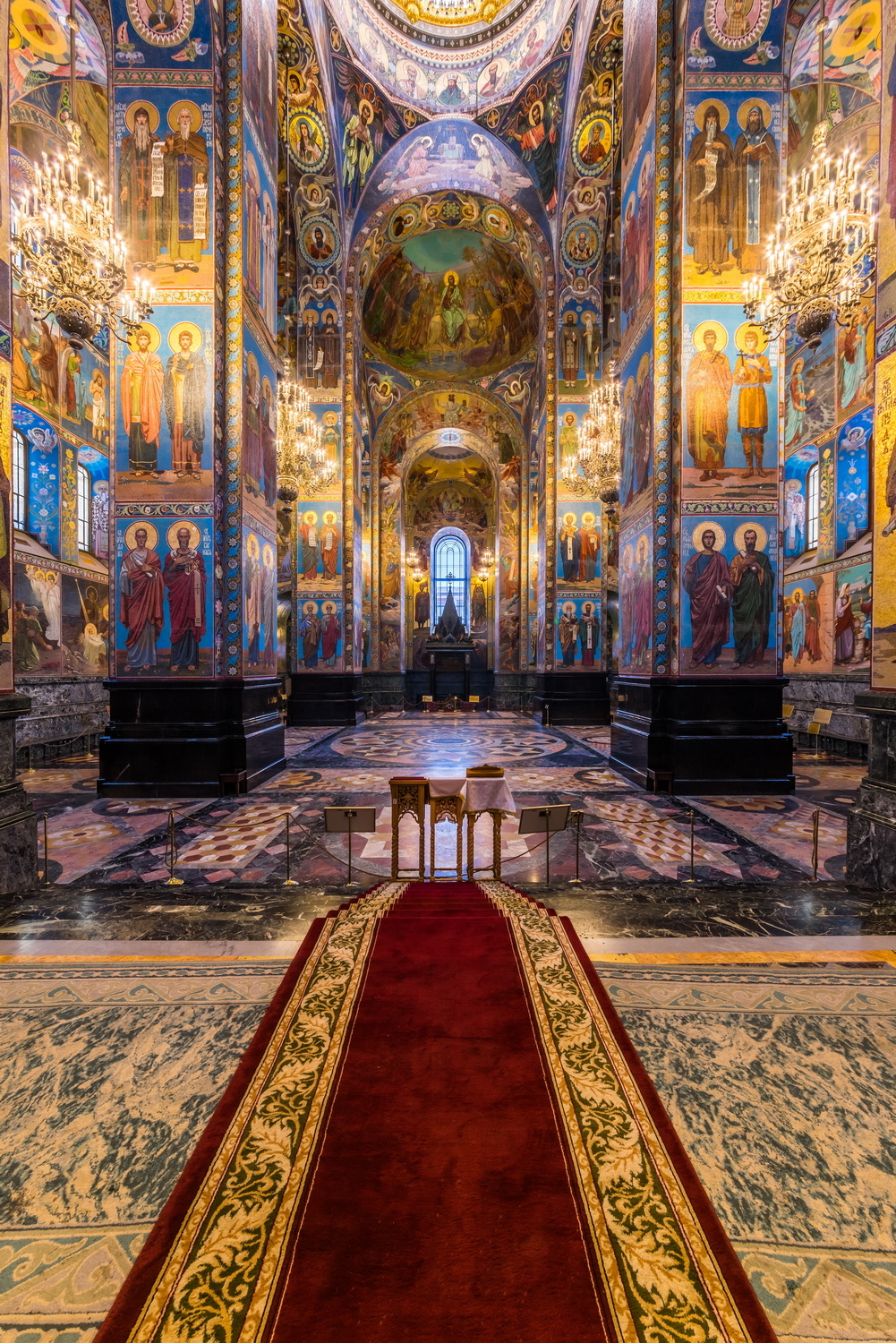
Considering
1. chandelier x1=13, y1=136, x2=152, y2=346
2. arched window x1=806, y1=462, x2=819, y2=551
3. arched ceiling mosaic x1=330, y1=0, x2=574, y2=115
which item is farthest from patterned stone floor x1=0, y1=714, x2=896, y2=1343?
arched ceiling mosaic x1=330, y1=0, x2=574, y2=115

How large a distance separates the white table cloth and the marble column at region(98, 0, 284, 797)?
3934 mm

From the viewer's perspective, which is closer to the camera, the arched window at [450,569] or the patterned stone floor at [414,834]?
the patterned stone floor at [414,834]

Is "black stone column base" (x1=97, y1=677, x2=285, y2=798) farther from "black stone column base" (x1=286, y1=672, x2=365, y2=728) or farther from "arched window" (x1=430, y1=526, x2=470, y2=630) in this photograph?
"arched window" (x1=430, y1=526, x2=470, y2=630)

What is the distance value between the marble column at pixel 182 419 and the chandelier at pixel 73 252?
70 centimetres

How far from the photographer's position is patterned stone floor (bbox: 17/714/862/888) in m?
4.87

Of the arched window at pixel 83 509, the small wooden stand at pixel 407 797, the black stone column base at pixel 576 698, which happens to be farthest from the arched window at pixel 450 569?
the small wooden stand at pixel 407 797

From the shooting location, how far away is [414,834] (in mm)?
6301

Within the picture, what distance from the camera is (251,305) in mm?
8336

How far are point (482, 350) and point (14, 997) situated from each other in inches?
900

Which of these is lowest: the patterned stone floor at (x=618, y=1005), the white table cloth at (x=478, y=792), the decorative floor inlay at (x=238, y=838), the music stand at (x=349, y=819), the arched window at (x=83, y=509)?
the decorative floor inlay at (x=238, y=838)

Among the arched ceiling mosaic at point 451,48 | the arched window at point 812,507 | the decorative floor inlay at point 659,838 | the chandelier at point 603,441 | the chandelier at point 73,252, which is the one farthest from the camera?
the arched ceiling mosaic at point 451,48

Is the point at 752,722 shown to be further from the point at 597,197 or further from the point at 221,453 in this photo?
the point at 597,197

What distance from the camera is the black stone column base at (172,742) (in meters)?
7.59

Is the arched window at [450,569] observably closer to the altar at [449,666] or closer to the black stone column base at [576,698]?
the altar at [449,666]
